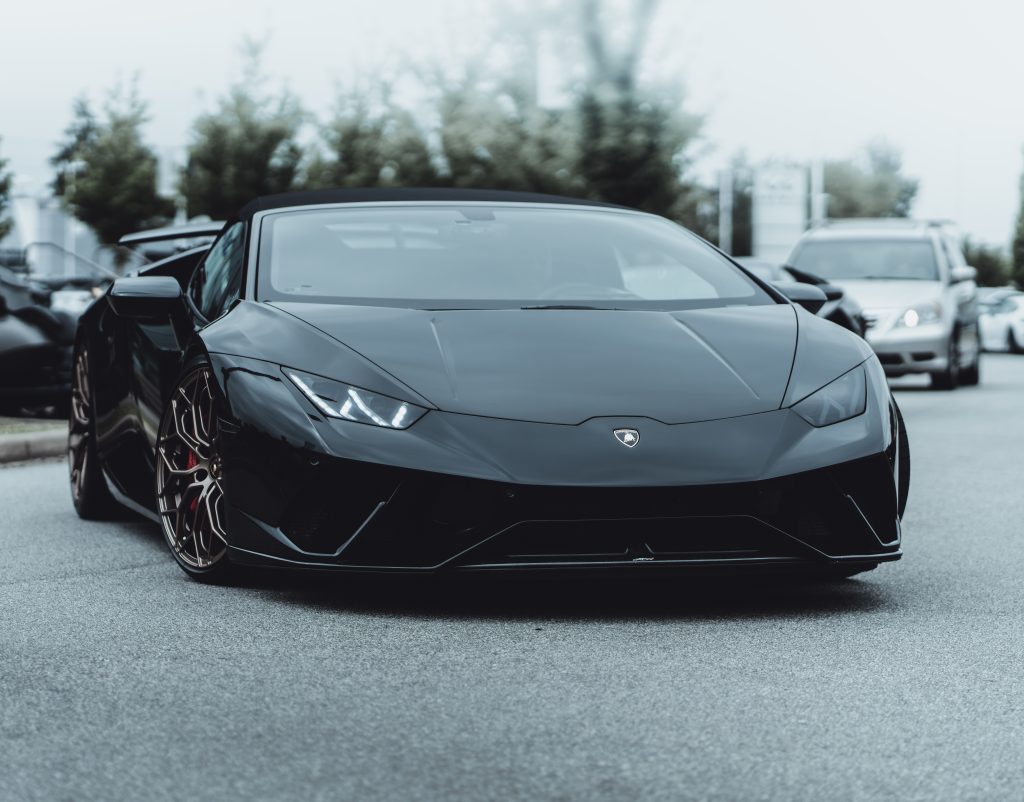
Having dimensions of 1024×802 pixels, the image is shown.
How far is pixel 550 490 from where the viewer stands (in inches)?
173

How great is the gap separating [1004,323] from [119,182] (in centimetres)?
2876

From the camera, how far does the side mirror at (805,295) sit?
19.7ft

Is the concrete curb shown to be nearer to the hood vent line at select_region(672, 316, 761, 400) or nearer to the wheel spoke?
the wheel spoke

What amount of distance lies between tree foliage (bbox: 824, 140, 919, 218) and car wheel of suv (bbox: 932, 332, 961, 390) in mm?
80795

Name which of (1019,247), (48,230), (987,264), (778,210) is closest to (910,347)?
(778,210)

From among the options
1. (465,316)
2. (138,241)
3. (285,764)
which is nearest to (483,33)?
(138,241)

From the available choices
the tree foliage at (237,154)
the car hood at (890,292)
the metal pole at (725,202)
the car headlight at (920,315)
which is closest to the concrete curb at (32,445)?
the car hood at (890,292)

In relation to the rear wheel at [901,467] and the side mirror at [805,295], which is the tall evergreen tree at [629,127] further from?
the rear wheel at [901,467]

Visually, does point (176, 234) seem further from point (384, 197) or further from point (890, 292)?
point (890, 292)

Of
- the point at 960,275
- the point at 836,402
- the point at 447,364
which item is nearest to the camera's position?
the point at 447,364

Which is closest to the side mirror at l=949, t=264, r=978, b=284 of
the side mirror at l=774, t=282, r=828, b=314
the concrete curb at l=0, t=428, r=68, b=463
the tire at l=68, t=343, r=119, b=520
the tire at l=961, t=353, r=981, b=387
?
the tire at l=961, t=353, r=981, b=387

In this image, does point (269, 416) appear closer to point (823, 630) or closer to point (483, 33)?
point (823, 630)

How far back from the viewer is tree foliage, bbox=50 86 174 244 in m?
49.4

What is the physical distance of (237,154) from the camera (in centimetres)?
3722
